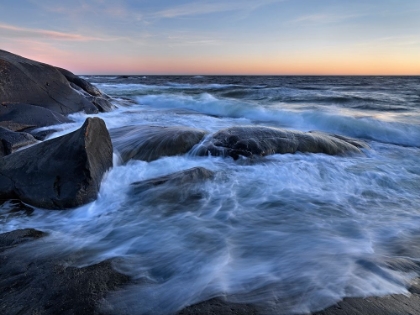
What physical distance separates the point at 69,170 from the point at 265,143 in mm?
3589

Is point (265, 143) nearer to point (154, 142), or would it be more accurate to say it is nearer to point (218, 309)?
point (154, 142)

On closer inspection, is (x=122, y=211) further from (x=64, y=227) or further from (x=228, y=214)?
(x=228, y=214)

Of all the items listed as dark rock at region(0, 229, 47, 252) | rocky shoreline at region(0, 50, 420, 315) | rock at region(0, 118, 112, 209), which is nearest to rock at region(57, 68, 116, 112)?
rocky shoreline at region(0, 50, 420, 315)

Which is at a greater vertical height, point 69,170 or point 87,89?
point 87,89

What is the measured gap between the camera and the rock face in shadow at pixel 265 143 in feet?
18.8

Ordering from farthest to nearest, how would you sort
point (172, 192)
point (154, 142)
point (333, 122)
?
point (333, 122), point (154, 142), point (172, 192)

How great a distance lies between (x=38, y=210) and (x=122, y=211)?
98 centimetres

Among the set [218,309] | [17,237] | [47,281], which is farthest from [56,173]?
[218,309]

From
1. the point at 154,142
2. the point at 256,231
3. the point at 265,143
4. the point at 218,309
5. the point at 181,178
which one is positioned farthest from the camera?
the point at 265,143

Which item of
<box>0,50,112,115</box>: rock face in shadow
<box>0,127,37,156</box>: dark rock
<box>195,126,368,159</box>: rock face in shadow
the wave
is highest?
<box>0,50,112,115</box>: rock face in shadow

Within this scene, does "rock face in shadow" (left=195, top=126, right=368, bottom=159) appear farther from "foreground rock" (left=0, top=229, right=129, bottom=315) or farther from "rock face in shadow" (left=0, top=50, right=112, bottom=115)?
"rock face in shadow" (left=0, top=50, right=112, bottom=115)

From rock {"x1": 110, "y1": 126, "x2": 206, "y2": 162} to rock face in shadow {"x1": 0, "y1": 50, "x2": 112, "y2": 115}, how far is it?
10.7 ft

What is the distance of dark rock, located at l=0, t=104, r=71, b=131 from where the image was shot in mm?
6863

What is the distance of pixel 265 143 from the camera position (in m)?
5.94
